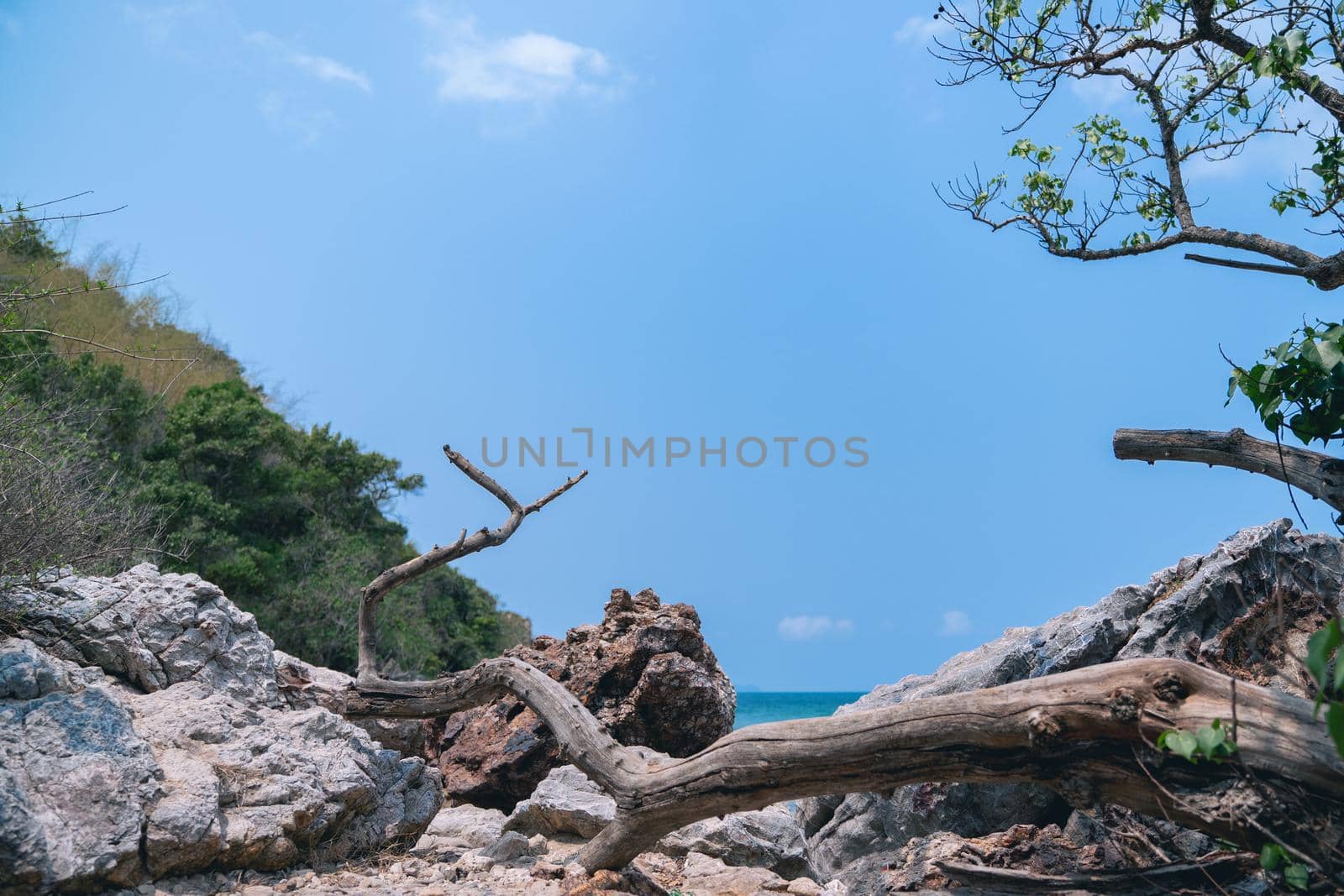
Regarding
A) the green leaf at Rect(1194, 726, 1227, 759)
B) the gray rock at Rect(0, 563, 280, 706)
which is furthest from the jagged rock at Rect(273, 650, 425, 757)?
the green leaf at Rect(1194, 726, 1227, 759)

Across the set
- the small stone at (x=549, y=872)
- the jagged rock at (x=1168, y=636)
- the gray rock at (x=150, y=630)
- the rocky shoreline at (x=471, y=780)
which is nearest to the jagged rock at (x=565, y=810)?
the rocky shoreline at (x=471, y=780)

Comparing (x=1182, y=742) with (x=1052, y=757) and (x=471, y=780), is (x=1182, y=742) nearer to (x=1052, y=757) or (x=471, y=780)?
(x=1052, y=757)

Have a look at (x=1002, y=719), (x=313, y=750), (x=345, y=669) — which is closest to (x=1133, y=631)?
(x=1002, y=719)

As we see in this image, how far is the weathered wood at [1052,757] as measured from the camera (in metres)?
3.55

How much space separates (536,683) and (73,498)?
145 inches

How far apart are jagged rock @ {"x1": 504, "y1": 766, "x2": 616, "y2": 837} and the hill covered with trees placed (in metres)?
6.46

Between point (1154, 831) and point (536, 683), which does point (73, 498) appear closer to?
point (536, 683)

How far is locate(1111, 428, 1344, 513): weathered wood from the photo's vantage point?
4887mm

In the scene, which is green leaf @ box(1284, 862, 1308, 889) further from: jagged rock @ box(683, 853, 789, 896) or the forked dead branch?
jagged rock @ box(683, 853, 789, 896)

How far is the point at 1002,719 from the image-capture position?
159 inches

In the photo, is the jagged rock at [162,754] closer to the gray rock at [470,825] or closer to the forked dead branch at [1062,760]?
the gray rock at [470,825]

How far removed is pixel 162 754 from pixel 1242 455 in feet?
Answer: 21.3

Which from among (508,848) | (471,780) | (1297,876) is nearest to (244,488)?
(471,780)

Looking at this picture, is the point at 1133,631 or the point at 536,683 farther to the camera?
the point at 536,683
